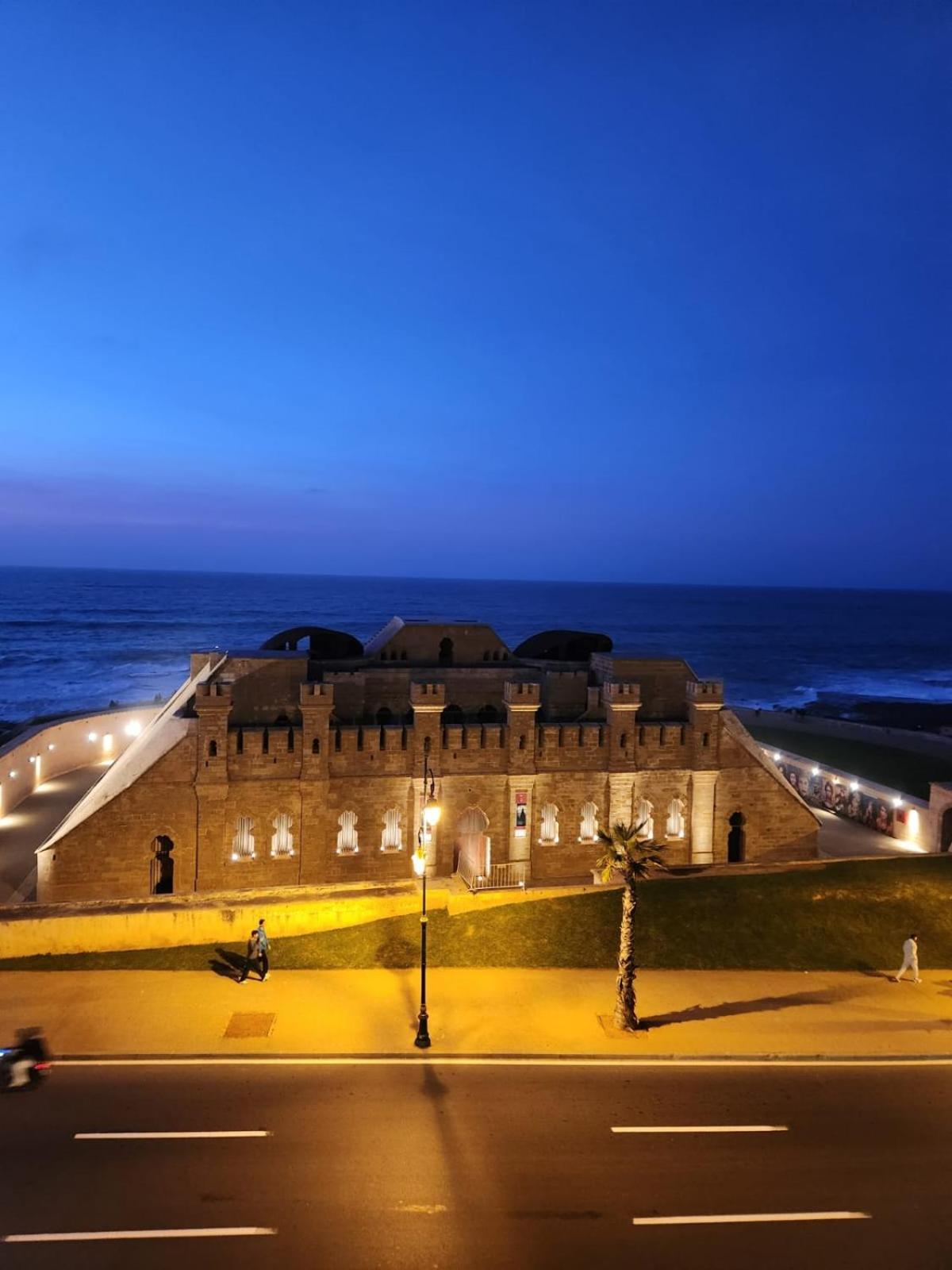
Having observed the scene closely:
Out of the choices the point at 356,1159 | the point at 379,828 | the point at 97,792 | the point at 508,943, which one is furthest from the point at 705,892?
the point at 97,792

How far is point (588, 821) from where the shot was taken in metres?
31.1

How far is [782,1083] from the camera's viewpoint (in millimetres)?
17234

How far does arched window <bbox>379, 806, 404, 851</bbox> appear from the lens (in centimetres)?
2967

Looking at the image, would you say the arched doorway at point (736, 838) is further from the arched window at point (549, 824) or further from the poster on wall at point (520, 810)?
the poster on wall at point (520, 810)

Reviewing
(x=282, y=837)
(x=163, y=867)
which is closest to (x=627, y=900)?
(x=282, y=837)

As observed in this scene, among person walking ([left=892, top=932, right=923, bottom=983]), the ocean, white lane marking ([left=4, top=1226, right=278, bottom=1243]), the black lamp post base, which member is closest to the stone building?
person walking ([left=892, top=932, right=923, bottom=983])

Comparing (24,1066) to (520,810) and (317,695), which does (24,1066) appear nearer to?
(317,695)

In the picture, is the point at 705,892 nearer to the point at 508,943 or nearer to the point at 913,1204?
the point at 508,943

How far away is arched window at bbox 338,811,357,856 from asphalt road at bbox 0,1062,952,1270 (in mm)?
12205

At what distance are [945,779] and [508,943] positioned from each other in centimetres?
3503

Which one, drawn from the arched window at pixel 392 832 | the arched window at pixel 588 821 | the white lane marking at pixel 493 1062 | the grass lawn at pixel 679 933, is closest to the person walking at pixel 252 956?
the grass lawn at pixel 679 933

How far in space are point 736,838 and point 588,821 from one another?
269 inches

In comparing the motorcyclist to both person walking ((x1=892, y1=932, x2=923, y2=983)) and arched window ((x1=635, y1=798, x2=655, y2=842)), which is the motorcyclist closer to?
arched window ((x1=635, y1=798, x2=655, y2=842))

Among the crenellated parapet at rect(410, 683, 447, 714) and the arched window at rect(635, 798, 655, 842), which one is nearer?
the crenellated parapet at rect(410, 683, 447, 714)
